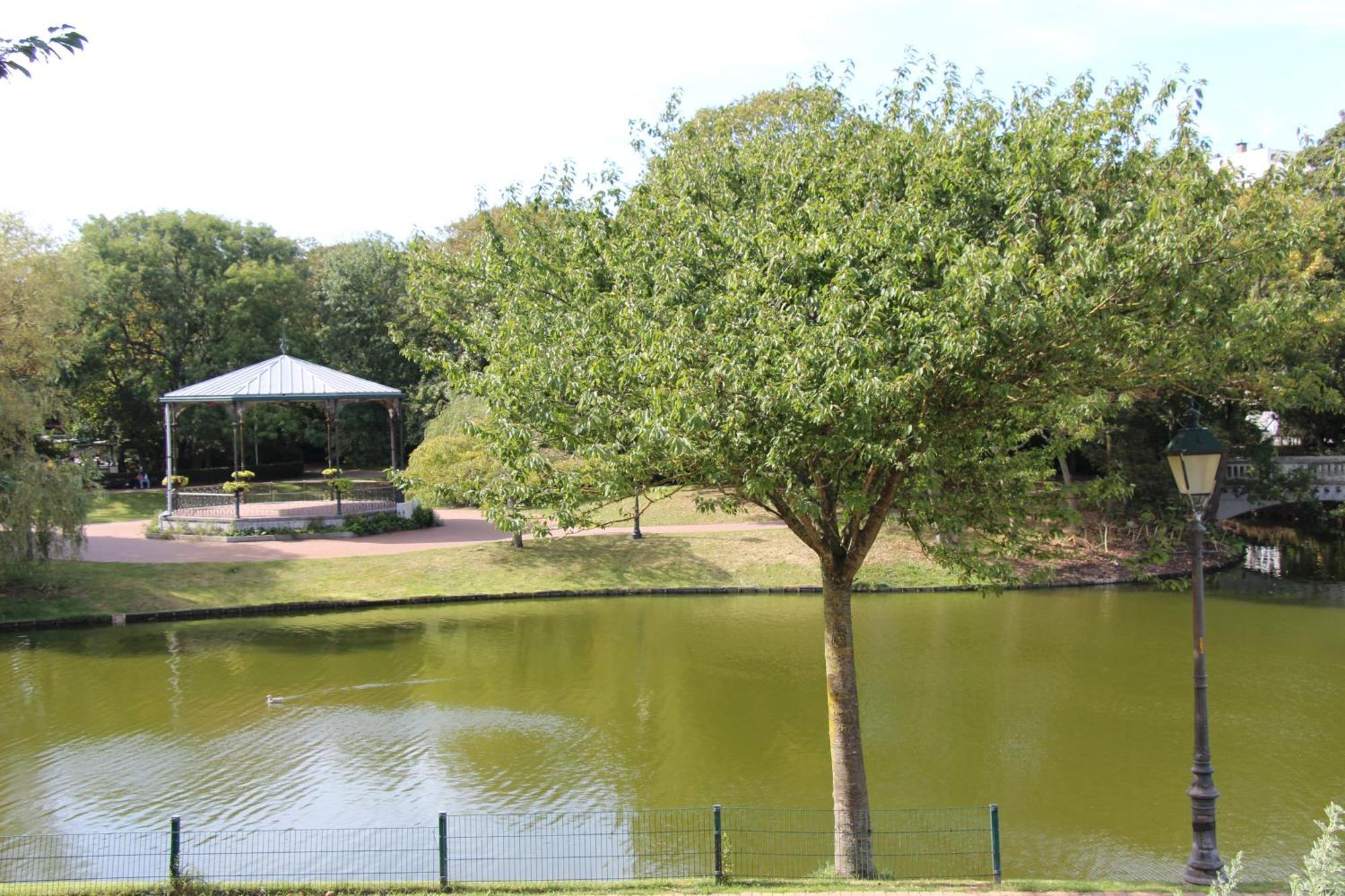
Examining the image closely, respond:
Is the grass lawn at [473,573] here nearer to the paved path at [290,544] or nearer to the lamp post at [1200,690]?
the paved path at [290,544]

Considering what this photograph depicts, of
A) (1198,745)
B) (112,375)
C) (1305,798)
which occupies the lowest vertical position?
(1305,798)

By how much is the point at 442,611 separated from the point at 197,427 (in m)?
24.7

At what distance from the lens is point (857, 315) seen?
8672 mm

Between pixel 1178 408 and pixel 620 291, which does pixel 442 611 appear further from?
pixel 1178 408

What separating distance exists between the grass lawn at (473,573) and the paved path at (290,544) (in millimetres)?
828

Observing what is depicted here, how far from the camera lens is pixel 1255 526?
42.4 meters

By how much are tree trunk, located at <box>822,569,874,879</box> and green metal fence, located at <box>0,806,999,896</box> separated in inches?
11.6

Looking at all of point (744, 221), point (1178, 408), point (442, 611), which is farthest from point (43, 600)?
point (1178, 408)

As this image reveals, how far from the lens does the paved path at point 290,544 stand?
94.1 ft

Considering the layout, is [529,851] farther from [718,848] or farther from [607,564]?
[607,564]

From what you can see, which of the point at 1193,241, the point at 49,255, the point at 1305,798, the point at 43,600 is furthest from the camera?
the point at 49,255

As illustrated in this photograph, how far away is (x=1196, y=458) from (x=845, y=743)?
171 inches

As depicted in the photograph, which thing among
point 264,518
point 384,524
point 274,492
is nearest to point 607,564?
point 384,524

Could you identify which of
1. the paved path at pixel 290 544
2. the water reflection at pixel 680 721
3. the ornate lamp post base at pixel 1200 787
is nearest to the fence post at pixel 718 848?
the water reflection at pixel 680 721
